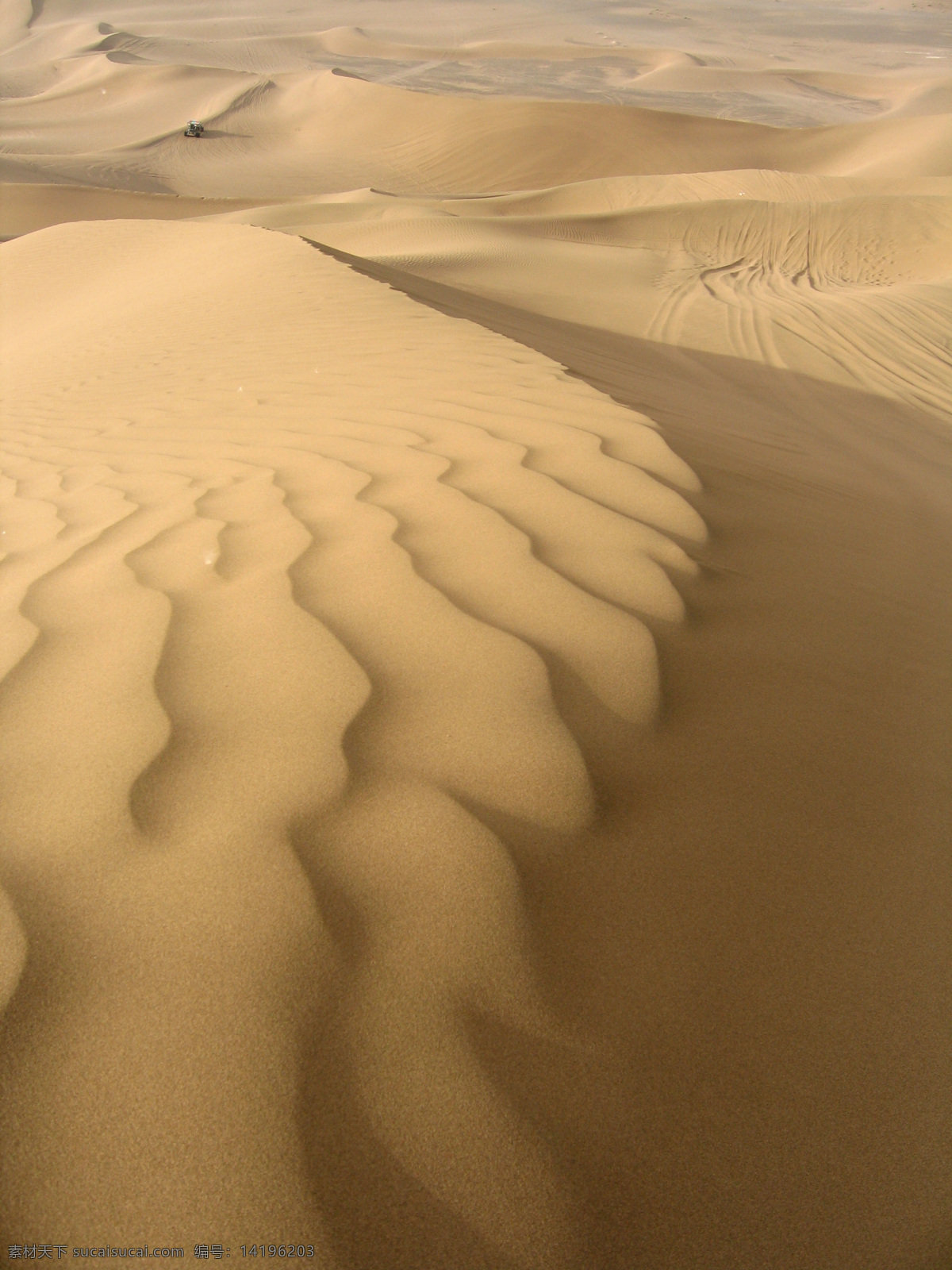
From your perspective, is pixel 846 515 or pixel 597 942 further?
pixel 846 515

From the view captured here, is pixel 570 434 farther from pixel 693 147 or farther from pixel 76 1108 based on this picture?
pixel 693 147

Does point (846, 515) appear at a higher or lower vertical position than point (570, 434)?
lower

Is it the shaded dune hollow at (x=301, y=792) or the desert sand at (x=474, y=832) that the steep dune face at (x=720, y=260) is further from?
the shaded dune hollow at (x=301, y=792)

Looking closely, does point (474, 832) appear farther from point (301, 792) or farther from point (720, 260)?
point (720, 260)

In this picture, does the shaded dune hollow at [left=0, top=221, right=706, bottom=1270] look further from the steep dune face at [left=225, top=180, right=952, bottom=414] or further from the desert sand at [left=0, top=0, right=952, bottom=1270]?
the steep dune face at [left=225, top=180, right=952, bottom=414]

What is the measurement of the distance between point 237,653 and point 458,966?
0.75 meters

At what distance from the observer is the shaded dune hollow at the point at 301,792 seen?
808mm

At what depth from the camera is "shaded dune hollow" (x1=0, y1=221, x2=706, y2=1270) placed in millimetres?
808

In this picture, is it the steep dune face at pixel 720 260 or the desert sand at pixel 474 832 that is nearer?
the desert sand at pixel 474 832

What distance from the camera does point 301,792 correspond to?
1.19m

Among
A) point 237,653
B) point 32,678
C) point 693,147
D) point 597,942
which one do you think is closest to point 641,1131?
point 597,942

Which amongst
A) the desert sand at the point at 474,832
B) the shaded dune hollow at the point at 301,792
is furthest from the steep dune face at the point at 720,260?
the shaded dune hollow at the point at 301,792

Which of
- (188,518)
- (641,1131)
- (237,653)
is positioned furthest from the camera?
(188,518)

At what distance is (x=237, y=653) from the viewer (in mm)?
1522
